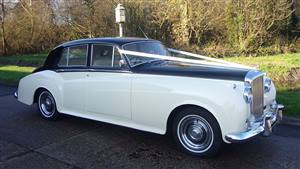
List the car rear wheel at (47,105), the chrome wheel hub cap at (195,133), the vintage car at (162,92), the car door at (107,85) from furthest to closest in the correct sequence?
the car rear wheel at (47,105) < the car door at (107,85) < the chrome wheel hub cap at (195,133) < the vintage car at (162,92)

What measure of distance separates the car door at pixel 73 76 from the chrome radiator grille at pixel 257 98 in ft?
9.72

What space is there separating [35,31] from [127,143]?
2097cm

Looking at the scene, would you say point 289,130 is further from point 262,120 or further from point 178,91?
point 178,91

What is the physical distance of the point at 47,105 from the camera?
7.38m

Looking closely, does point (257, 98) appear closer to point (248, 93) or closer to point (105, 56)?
point (248, 93)

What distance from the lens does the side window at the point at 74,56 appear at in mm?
6555

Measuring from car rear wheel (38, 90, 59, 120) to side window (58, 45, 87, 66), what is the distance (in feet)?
2.51

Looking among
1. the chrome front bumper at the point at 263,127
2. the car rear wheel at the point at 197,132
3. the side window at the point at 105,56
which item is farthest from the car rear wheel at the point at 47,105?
the chrome front bumper at the point at 263,127

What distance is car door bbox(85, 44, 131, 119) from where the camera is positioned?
19.0 feet

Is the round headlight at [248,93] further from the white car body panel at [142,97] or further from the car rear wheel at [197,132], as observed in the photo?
the car rear wheel at [197,132]

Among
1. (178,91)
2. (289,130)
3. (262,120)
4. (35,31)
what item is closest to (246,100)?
(262,120)

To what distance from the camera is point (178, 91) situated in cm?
516

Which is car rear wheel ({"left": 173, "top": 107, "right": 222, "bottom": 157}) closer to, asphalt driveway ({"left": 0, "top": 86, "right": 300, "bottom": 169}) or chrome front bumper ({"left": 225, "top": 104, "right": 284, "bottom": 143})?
asphalt driveway ({"left": 0, "top": 86, "right": 300, "bottom": 169})

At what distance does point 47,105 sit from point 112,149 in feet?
8.00
